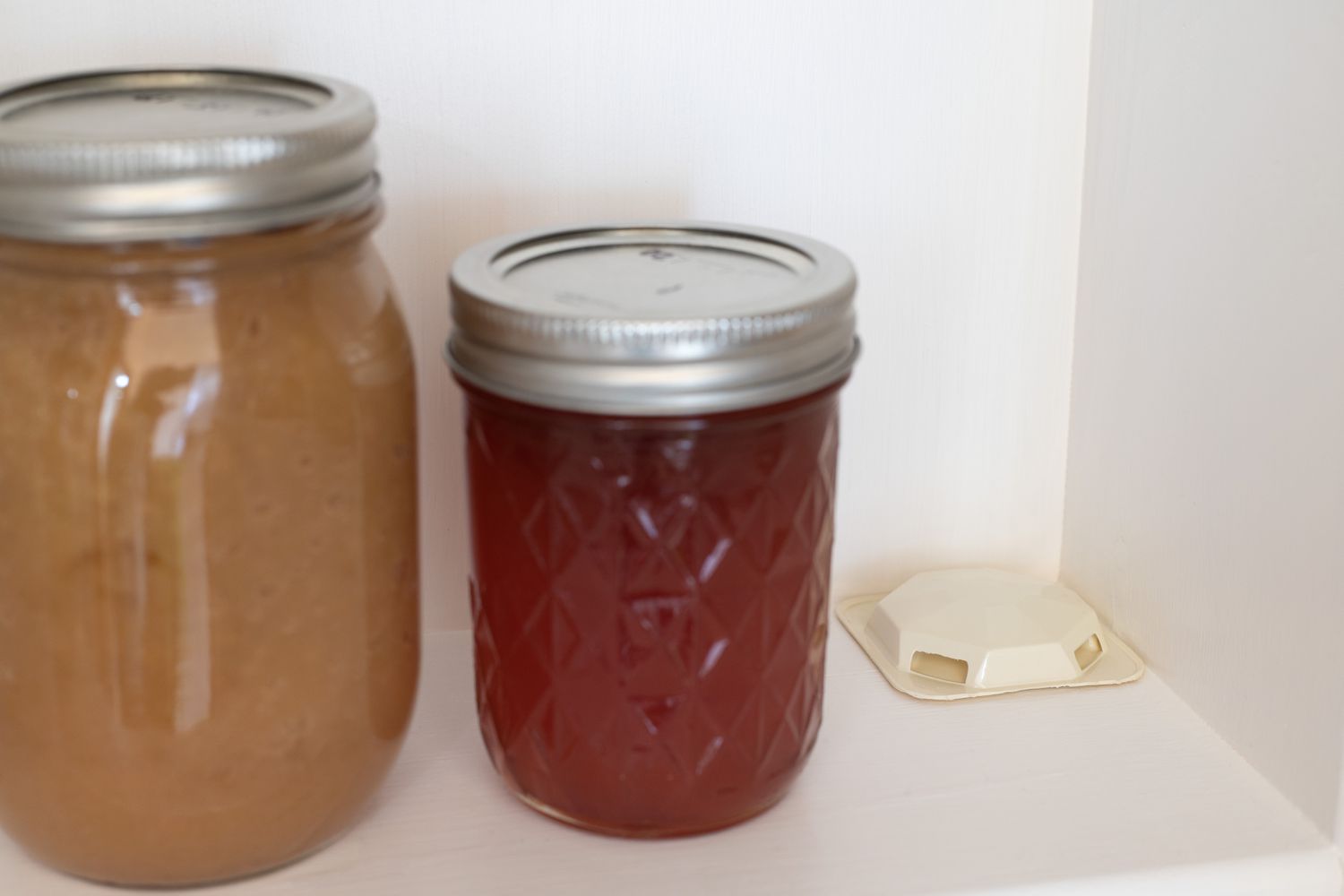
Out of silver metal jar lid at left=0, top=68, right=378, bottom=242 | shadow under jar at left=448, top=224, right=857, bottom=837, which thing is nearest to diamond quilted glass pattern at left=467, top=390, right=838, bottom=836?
shadow under jar at left=448, top=224, right=857, bottom=837

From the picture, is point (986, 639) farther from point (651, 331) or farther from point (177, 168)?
point (177, 168)

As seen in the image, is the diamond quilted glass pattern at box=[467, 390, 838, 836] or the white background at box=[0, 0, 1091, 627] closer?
the diamond quilted glass pattern at box=[467, 390, 838, 836]

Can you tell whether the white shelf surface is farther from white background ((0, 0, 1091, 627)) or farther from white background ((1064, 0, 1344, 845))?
white background ((0, 0, 1091, 627))

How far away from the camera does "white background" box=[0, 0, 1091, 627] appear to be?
737 millimetres

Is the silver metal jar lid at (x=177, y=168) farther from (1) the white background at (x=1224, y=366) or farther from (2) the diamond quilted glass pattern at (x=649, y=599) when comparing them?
(1) the white background at (x=1224, y=366)

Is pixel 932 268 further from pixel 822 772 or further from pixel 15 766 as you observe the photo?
pixel 15 766

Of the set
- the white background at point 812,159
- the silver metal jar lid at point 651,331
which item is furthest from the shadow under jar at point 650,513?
the white background at point 812,159

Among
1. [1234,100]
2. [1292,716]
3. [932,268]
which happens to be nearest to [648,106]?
[932,268]

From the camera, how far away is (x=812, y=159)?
31.4 inches

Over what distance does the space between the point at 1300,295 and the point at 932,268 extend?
0.23 meters

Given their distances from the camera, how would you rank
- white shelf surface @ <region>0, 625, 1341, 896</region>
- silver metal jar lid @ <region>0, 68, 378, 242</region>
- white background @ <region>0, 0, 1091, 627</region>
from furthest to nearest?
white background @ <region>0, 0, 1091, 627</region>, white shelf surface @ <region>0, 625, 1341, 896</region>, silver metal jar lid @ <region>0, 68, 378, 242</region>

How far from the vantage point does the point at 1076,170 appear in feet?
2.72

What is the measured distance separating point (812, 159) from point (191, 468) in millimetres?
410

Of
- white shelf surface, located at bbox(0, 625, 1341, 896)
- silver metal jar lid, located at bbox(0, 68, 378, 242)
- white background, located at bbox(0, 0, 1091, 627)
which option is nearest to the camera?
silver metal jar lid, located at bbox(0, 68, 378, 242)
